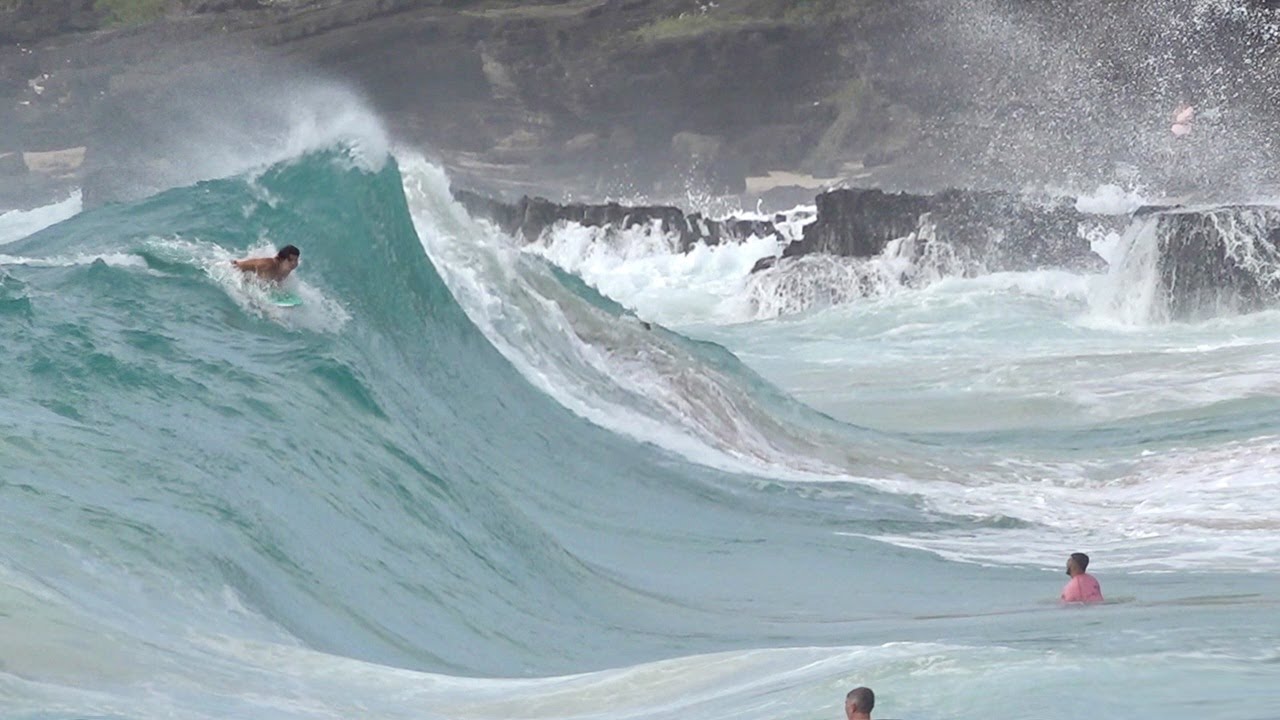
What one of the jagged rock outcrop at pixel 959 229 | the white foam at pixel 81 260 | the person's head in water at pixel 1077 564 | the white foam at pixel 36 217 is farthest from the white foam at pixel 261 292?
the white foam at pixel 36 217

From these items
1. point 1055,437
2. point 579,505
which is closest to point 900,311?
point 1055,437

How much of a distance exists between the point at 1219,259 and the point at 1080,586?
1482 cm

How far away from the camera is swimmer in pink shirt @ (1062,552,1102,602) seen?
764 centimetres

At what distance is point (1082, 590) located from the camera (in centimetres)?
766

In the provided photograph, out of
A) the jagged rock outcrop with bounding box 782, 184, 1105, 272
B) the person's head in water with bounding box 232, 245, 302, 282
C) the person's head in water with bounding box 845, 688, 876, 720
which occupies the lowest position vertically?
the person's head in water with bounding box 845, 688, 876, 720

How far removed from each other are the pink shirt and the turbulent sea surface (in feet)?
0.50

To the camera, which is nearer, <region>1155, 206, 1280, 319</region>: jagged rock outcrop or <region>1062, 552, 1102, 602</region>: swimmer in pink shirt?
<region>1062, 552, 1102, 602</region>: swimmer in pink shirt

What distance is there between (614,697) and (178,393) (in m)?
3.76

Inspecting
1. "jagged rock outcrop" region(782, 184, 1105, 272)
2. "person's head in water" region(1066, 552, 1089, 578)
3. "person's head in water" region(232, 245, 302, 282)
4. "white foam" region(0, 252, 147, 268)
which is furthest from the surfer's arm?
"jagged rock outcrop" region(782, 184, 1105, 272)

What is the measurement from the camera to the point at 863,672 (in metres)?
5.97

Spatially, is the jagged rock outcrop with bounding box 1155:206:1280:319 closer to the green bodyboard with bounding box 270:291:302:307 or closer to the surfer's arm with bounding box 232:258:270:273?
the green bodyboard with bounding box 270:291:302:307

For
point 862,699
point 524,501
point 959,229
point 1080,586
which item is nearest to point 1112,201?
point 959,229

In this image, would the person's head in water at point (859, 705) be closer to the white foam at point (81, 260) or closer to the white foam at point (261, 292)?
the white foam at point (261, 292)

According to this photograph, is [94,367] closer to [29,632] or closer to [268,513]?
[268,513]
